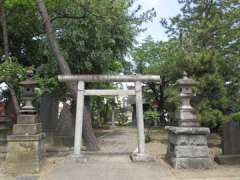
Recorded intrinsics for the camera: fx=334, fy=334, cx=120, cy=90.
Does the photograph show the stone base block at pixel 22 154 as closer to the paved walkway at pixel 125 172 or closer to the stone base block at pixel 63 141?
the paved walkway at pixel 125 172

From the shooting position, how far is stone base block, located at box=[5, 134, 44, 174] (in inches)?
353

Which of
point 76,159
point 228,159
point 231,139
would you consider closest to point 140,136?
point 76,159

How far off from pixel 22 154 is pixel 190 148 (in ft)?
14.9

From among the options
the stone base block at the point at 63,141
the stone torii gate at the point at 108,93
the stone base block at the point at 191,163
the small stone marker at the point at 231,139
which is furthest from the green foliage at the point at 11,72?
the small stone marker at the point at 231,139

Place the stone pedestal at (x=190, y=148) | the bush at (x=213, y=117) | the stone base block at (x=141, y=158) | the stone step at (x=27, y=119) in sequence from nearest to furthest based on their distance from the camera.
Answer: the stone pedestal at (x=190, y=148) → the stone step at (x=27, y=119) → the stone base block at (x=141, y=158) → the bush at (x=213, y=117)

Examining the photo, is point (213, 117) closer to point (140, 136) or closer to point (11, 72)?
point (140, 136)

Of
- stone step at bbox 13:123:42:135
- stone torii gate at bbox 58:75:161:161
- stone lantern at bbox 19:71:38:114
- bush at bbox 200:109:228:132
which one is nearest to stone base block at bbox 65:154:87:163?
stone torii gate at bbox 58:75:161:161

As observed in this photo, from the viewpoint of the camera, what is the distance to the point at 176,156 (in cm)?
913

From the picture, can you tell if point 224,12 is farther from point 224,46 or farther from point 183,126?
point 183,126

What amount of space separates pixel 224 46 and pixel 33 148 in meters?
10.9

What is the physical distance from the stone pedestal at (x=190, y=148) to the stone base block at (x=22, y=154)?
3.81 meters

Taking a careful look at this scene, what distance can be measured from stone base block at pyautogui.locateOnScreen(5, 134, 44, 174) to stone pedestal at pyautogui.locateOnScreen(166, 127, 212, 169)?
12.5ft

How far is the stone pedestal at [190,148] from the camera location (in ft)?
29.8

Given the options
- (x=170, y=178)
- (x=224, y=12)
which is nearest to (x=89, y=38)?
(x=224, y=12)
